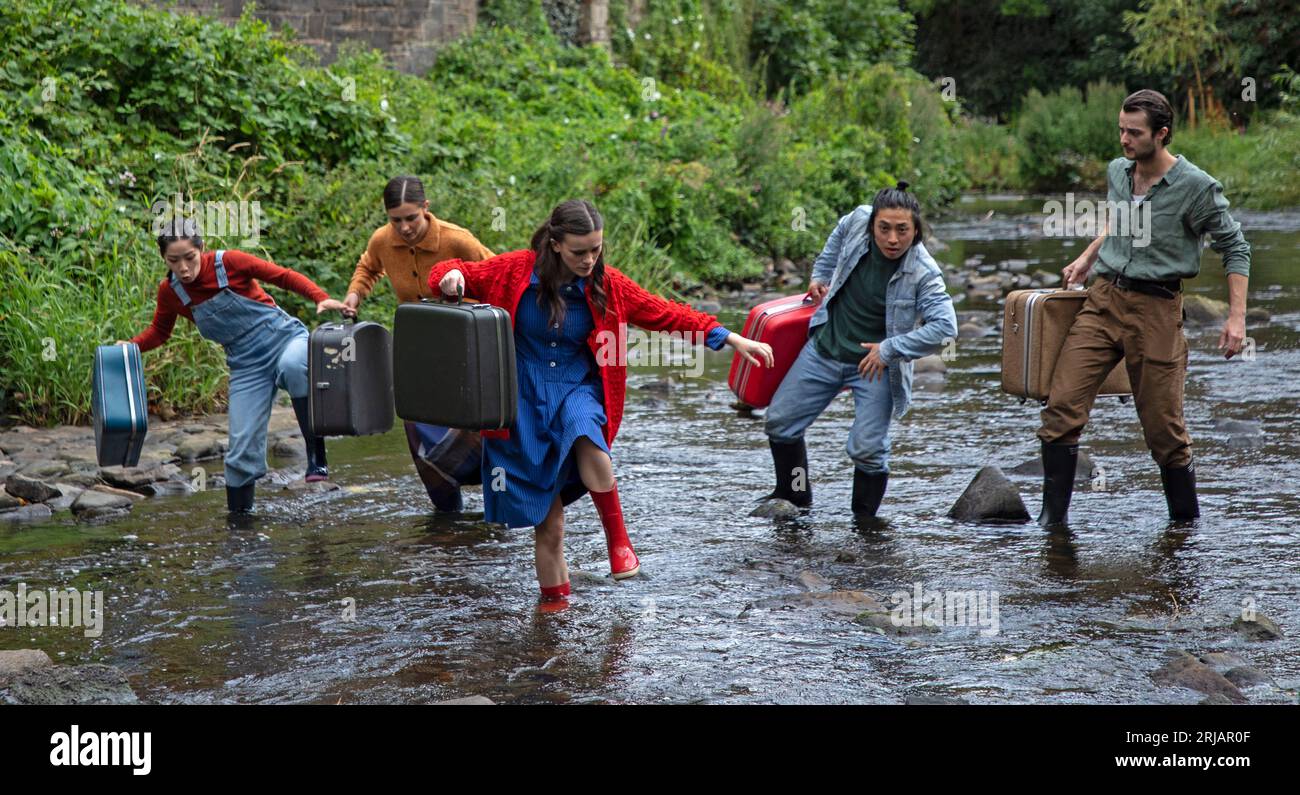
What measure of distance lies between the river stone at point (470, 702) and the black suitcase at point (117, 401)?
10.5 feet

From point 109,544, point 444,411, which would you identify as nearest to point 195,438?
point 109,544

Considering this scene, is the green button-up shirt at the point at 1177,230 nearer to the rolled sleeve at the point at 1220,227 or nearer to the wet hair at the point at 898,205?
the rolled sleeve at the point at 1220,227

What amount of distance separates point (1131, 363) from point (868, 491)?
134cm

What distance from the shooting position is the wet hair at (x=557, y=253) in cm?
521

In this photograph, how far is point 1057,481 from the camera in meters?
6.72

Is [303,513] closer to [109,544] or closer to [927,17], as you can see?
[109,544]

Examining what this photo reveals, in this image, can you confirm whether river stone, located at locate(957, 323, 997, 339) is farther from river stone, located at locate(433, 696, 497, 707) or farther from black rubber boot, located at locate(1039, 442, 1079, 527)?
river stone, located at locate(433, 696, 497, 707)

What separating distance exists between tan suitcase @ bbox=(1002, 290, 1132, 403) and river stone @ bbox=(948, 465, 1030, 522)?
1.66 ft

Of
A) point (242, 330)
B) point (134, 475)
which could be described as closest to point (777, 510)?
point (242, 330)

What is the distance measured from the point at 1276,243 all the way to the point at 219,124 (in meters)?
13.1

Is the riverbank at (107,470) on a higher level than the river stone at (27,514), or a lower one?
higher

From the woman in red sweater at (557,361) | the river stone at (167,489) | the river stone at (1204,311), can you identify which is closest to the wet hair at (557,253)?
the woman in red sweater at (557,361)

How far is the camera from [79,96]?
40.2 ft

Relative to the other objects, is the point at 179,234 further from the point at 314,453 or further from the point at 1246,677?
the point at 1246,677
